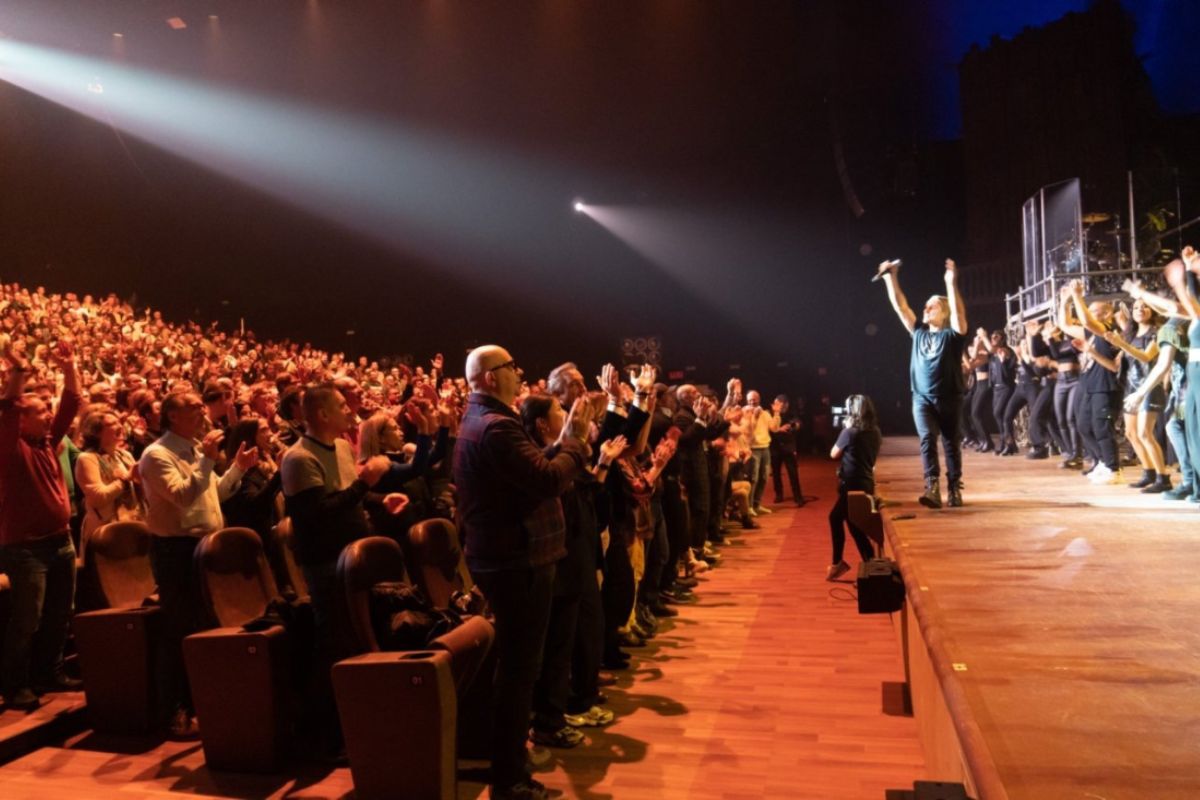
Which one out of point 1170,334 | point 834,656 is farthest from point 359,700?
point 1170,334

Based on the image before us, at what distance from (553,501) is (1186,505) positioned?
4232mm

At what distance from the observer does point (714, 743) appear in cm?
351

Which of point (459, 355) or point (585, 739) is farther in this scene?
point (459, 355)

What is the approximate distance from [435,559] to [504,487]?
1.15 meters

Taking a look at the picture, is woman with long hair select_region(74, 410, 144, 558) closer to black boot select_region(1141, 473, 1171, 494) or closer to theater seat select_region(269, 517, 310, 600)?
theater seat select_region(269, 517, 310, 600)

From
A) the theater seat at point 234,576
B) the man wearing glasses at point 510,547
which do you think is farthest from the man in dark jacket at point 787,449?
the man wearing glasses at point 510,547

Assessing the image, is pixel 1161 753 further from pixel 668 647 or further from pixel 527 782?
pixel 668 647

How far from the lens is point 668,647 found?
4.99m

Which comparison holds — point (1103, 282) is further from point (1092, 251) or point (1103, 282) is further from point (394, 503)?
point (394, 503)

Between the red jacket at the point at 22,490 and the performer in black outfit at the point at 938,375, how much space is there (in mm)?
4410

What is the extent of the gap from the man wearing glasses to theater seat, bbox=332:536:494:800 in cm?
16

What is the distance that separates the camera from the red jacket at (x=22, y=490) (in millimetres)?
3645

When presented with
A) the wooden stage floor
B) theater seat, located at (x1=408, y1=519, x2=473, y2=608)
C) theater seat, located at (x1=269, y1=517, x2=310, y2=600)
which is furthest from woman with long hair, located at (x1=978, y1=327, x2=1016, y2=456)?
theater seat, located at (x1=269, y1=517, x2=310, y2=600)

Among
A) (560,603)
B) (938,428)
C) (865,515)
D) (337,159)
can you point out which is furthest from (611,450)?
A: (337,159)
